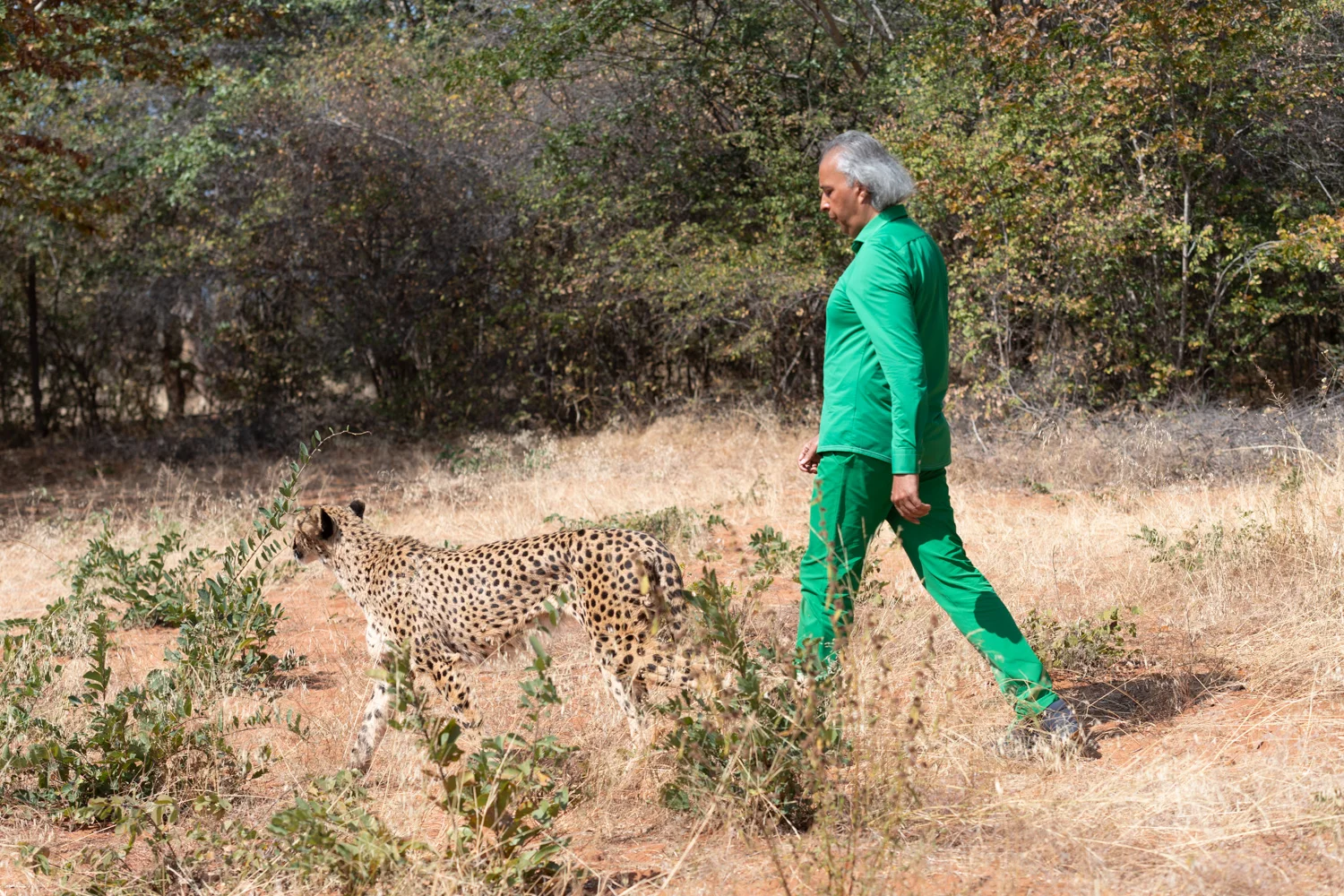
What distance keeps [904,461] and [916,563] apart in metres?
0.45

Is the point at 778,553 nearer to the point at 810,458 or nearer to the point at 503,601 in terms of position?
the point at 503,601

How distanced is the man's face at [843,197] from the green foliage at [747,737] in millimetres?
1265

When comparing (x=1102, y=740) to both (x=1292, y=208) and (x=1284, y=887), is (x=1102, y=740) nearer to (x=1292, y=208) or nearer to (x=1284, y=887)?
(x=1284, y=887)

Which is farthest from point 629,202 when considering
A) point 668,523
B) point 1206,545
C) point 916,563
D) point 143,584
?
point 916,563

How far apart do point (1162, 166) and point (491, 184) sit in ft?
22.8

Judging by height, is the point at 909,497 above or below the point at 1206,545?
above

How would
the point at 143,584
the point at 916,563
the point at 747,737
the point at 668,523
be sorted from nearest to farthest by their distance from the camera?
1. the point at 747,737
2. the point at 916,563
3. the point at 143,584
4. the point at 668,523

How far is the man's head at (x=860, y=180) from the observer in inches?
152

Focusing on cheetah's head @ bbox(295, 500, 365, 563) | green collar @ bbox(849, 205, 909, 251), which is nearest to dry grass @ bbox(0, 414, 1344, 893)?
cheetah's head @ bbox(295, 500, 365, 563)

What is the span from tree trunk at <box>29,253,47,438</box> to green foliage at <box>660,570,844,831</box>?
14.0m

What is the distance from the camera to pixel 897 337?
3701 mm

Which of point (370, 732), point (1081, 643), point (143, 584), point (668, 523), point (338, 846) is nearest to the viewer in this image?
point (338, 846)

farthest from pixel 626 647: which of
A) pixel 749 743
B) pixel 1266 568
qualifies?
pixel 1266 568

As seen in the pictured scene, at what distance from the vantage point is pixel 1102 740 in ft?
13.9
